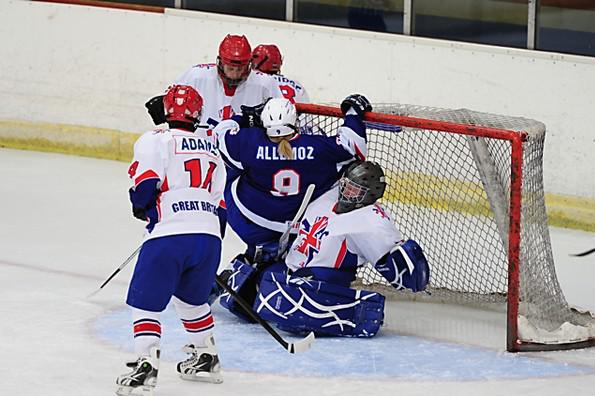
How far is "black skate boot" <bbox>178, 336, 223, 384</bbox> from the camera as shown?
4.35 m

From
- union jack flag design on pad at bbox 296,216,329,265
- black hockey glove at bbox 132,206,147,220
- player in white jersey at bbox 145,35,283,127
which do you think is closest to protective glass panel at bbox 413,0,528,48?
player in white jersey at bbox 145,35,283,127

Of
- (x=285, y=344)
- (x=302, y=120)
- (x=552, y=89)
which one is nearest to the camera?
(x=285, y=344)

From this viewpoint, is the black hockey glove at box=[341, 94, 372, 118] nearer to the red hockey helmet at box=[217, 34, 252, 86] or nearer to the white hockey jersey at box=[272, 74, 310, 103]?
the red hockey helmet at box=[217, 34, 252, 86]

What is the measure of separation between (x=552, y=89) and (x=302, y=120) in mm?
1606

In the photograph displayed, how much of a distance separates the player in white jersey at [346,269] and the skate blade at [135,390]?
77 cm

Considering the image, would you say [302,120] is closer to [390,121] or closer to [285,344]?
[390,121]

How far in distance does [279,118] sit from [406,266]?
66 cm

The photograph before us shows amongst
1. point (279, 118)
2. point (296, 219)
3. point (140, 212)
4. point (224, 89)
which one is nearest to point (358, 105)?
point (279, 118)

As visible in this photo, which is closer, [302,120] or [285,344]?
[285,344]

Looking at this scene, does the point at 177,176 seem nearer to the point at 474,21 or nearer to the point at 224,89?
the point at 224,89

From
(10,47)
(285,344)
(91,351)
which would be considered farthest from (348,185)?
(10,47)

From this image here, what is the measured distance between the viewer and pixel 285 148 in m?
4.99

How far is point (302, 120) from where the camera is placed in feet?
17.9

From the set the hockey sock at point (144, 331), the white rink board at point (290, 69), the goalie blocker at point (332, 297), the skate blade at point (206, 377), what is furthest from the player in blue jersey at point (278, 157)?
the white rink board at point (290, 69)
